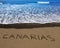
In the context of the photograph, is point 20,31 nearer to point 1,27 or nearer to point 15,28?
point 15,28

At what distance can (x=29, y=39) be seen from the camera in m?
1.27

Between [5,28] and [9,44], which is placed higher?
[5,28]

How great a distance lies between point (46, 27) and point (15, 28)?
1.14ft

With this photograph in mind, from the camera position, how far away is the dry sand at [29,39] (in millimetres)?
1223

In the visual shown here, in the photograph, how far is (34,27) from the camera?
138cm

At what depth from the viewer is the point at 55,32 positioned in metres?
1.34

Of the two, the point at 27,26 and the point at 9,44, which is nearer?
the point at 9,44

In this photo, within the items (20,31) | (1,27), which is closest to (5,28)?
(1,27)

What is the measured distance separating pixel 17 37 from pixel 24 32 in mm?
98

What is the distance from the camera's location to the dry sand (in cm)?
122

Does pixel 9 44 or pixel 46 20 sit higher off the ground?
pixel 46 20

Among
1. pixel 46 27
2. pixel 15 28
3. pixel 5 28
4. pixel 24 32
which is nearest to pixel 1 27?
pixel 5 28

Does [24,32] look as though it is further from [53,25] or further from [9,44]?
[53,25]

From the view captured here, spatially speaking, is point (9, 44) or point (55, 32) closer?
point (9, 44)
